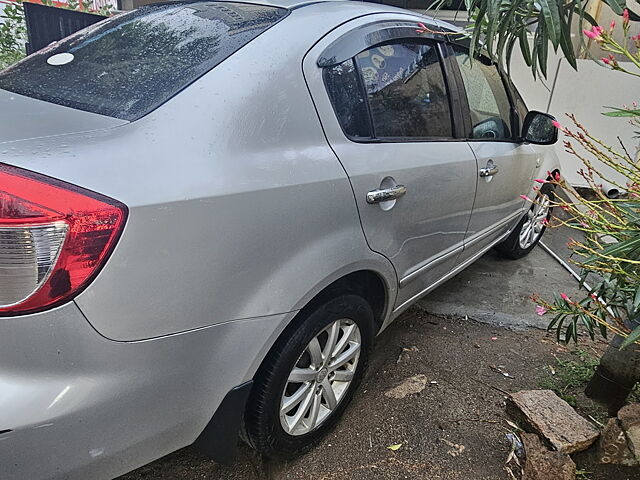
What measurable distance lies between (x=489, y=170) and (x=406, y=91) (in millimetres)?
760

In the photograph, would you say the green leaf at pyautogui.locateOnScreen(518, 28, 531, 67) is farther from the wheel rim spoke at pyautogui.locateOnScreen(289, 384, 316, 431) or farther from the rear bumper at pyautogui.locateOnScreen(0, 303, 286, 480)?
the wheel rim spoke at pyautogui.locateOnScreen(289, 384, 316, 431)

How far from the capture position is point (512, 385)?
2.56 metres

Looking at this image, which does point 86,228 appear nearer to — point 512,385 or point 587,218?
point 587,218

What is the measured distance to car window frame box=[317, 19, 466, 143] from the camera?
1852 mm

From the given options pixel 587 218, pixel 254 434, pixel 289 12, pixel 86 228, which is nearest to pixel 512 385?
pixel 587 218

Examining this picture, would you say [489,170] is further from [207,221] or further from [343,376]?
[207,221]

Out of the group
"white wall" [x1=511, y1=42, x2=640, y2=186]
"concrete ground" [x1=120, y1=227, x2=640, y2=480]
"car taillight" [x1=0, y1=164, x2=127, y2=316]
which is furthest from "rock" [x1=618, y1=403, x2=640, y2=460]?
"white wall" [x1=511, y1=42, x2=640, y2=186]

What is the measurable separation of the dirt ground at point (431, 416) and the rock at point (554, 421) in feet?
0.33

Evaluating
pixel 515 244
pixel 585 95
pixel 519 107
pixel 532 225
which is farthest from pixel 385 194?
pixel 585 95

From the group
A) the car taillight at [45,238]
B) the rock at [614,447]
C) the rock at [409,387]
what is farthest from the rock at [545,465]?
the car taillight at [45,238]

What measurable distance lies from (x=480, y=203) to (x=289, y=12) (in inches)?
58.6

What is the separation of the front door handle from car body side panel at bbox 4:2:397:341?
3.77 ft

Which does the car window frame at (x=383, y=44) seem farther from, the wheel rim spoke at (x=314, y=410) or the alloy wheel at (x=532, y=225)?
the alloy wheel at (x=532, y=225)

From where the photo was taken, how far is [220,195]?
1347 mm
